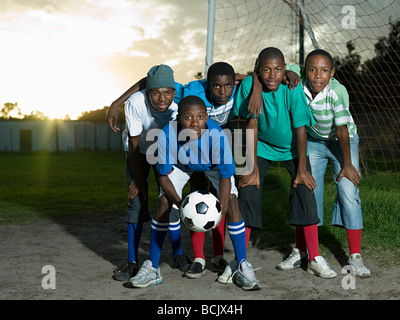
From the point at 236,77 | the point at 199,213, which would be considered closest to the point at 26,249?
the point at 199,213

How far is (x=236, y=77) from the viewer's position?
400 cm

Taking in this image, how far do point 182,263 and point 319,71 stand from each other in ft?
6.36

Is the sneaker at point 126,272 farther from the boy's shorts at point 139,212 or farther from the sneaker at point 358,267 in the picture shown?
the sneaker at point 358,267

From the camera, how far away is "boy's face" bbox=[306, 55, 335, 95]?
373 centimetres

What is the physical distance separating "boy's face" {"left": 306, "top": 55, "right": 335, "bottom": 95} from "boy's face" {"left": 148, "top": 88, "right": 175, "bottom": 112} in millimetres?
1109

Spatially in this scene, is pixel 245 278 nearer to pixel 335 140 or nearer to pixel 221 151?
pixel 221 151

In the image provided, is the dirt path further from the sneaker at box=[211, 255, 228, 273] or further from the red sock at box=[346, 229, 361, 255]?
the red sock at box=[346, 229, 361, 255]

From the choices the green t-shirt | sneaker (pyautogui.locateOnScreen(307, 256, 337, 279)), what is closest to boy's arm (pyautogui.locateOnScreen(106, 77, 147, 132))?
the green t-shirt

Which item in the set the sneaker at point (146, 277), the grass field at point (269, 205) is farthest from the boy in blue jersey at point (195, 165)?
the grass field at point (269, 205)

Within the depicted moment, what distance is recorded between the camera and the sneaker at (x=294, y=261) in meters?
4.01

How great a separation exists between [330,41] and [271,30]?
993 millimetres

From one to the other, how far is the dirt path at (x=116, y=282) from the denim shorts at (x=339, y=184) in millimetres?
434
